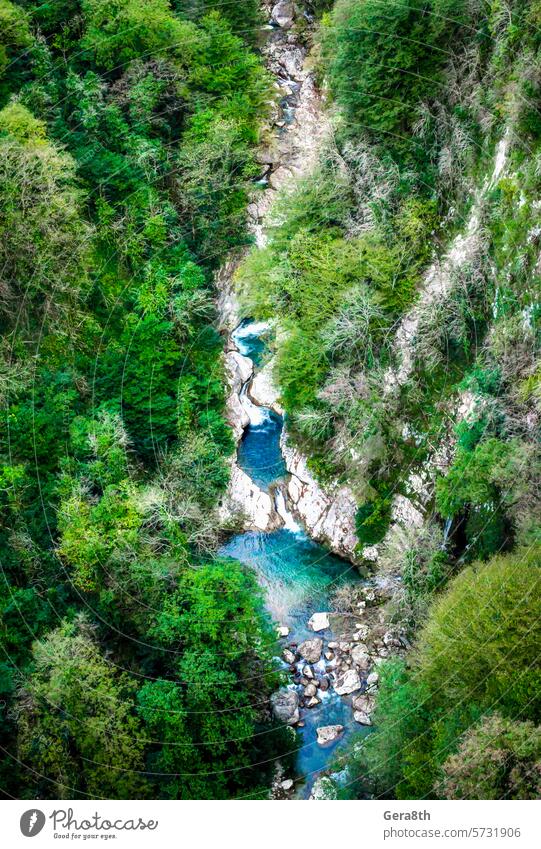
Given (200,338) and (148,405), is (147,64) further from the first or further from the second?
(148,405)

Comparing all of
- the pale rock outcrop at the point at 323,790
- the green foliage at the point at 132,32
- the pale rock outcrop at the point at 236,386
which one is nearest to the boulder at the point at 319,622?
the pale rock outcrop at the point at 323,790

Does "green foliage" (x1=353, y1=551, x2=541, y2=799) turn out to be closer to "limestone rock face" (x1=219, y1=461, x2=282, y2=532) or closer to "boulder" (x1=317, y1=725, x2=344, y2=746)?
"boulder" (x1=317, y1=725, x2=344, y2=746)

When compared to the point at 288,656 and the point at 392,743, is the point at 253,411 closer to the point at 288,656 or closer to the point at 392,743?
the point at 288,656

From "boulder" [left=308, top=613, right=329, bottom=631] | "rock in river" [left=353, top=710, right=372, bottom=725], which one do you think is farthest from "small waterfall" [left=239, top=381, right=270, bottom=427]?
"rock in river" [left=353, top=710, right=372, bottom=725]

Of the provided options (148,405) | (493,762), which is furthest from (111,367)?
(493,762)

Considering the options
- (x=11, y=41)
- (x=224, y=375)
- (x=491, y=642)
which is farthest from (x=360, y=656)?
(x=11, y=41)

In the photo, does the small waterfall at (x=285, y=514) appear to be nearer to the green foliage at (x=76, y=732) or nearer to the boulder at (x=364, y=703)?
the boulder at (x=364, y=703)
